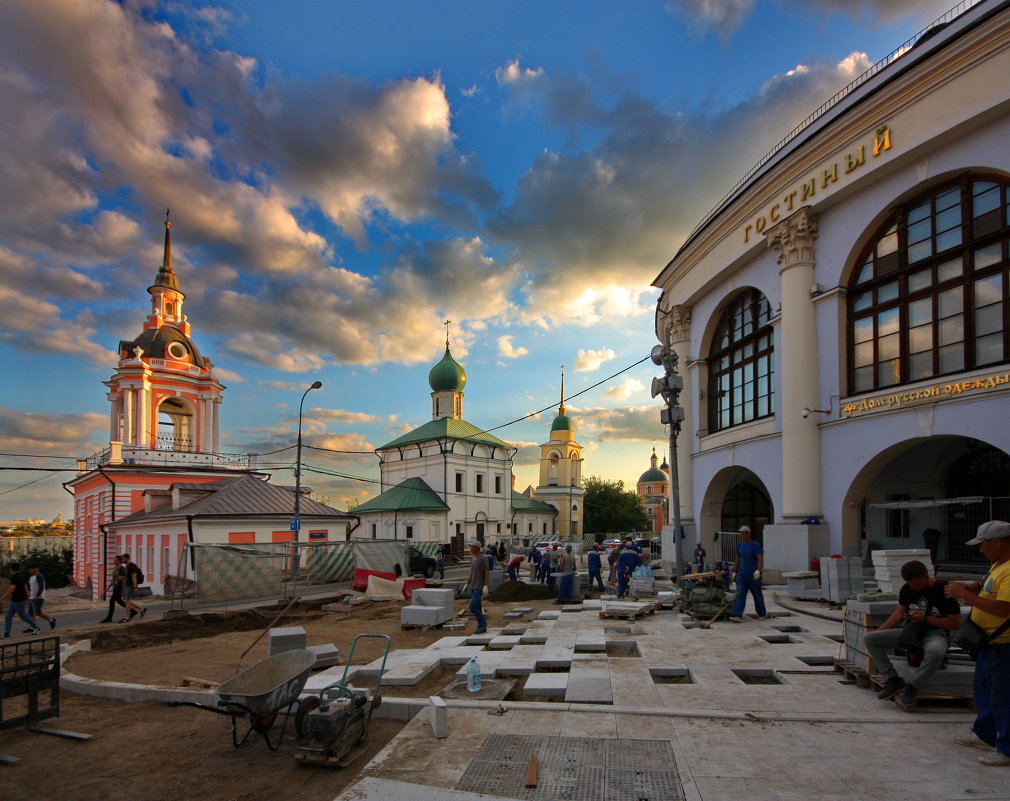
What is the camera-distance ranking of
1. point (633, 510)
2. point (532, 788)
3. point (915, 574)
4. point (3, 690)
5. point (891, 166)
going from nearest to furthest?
point (532, 788) → point (915, 574) → point (3, 690) → point (891, 166) → point (633, 510)

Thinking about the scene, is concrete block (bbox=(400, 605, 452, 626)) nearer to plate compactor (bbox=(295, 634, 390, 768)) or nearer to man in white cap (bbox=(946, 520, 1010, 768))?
plate compactor (bbox=(295, 634, 390, 768))

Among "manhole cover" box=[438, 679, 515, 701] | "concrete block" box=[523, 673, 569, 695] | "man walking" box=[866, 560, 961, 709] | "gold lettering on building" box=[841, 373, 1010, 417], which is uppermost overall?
"gold lettering on building" box=[841, 373, 1010, 417]

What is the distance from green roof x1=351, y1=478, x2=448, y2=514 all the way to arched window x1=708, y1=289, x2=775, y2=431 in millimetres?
31451

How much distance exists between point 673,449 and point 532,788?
12943 mm

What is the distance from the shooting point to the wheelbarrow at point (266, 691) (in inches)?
213

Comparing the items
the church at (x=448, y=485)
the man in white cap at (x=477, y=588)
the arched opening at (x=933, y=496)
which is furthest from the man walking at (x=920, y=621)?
the church at (x=448, y=485)

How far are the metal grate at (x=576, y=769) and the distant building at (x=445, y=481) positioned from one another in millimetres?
42911

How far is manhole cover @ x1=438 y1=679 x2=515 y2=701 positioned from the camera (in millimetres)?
6812

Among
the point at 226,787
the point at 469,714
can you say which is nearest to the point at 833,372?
the point at 469,714

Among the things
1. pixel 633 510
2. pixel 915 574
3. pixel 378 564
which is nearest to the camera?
pixel 915 574

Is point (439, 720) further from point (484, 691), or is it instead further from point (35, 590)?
point (35, 590)

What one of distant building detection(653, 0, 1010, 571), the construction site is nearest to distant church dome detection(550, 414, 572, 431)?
distant building detection(653, 0, 1010, 571)

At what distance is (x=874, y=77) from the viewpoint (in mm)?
15547

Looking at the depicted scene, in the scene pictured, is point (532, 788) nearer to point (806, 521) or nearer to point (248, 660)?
point (248, 660)
